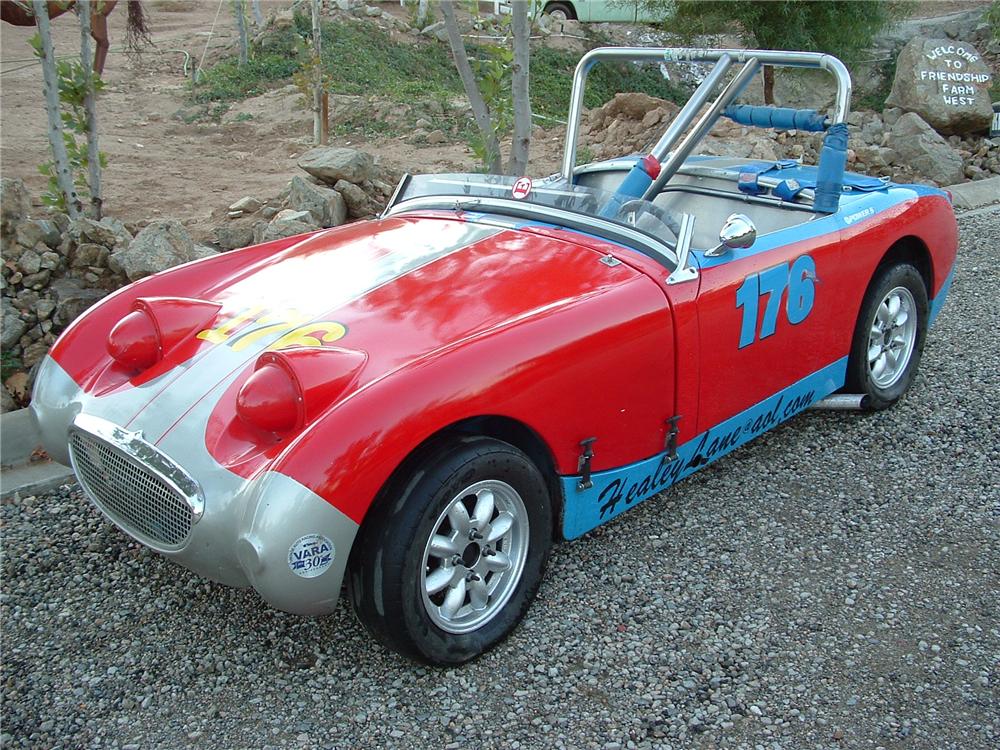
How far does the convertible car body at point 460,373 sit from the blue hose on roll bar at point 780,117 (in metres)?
0.02

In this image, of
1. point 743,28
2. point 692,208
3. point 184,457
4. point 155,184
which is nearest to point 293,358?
point 184,457

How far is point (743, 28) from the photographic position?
427 inches

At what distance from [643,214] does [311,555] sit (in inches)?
70.9

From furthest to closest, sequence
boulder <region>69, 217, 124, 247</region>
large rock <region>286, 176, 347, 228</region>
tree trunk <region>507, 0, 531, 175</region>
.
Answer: large rock <region>286, 176, 347, 228</region>, tree trunk <region>507, 0, 531, 175</region>, boulder <region>69, 217, 124, 247</region>

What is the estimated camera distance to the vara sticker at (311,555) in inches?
91.3

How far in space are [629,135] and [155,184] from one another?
4535 mm

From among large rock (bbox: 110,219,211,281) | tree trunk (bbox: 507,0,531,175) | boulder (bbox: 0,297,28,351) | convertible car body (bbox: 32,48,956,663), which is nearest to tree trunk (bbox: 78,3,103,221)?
large rock (bbox: 110,219,211,281)

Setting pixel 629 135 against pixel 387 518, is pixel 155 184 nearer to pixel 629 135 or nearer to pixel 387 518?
pixel 629 135

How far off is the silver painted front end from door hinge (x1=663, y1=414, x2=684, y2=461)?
127cm

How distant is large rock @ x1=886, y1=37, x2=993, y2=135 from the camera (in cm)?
1009

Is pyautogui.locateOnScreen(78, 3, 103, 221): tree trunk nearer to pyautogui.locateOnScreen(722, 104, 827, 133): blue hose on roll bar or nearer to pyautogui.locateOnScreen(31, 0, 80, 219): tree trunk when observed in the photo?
pyautogui.locateOnScreen(31, 0, 80, 219): tree trunk

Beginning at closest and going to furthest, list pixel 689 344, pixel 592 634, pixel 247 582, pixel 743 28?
pixel 247 582, pixel 592 634, pixel 689 344, pixel 743 28

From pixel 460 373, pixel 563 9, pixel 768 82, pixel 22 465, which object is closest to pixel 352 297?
pixel 460 373

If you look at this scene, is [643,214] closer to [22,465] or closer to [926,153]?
[22,465]
